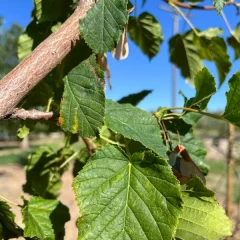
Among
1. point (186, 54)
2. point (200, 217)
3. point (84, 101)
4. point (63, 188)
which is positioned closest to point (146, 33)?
point (186, 54)

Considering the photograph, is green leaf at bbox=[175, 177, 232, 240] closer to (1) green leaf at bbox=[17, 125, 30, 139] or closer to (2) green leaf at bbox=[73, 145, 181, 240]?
(2) green leaf at bbox=[73, 145, 181, 240]

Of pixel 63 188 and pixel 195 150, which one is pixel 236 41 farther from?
pixel 63 188

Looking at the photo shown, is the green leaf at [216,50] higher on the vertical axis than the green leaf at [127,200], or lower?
higher

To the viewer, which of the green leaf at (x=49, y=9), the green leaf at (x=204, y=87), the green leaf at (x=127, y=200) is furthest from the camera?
the green leaf at (x=49, y=9)

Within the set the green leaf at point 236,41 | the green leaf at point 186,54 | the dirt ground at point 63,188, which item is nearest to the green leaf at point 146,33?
the green leaf at point 186,54

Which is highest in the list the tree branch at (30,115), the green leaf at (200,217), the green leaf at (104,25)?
the green leaf at (104,25)

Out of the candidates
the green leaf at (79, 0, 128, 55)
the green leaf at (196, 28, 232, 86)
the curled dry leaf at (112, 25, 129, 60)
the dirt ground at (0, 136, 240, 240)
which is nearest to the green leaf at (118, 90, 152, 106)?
the curled dry leaf at (112, 25, 129, 60)

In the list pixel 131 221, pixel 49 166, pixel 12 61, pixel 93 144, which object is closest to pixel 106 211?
pixel 131 221

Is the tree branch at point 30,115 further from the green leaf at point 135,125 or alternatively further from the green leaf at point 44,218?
the green leaf at point 44,218
